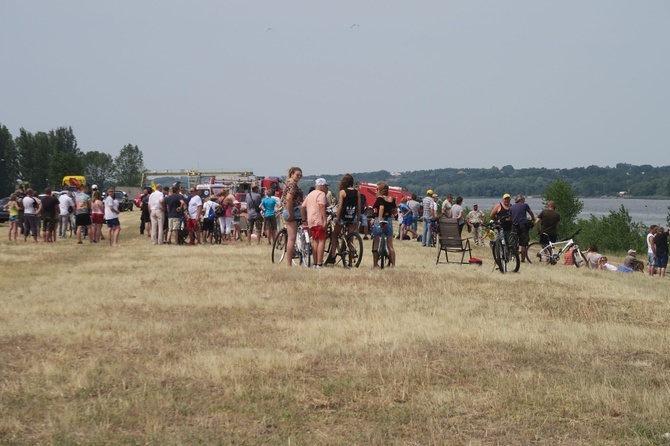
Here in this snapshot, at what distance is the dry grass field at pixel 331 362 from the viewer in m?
6.33

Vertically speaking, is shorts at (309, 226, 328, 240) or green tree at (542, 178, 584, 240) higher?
shorts at (309, 226, 328, 240)

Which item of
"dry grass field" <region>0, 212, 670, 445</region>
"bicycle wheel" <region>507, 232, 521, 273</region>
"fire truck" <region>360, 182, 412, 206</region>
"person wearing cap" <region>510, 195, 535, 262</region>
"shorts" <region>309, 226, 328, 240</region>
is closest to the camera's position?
"dry grass field" <region>0, 212, 670, 445</region>

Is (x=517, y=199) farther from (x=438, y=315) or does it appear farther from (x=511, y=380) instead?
(x=511, y=380)

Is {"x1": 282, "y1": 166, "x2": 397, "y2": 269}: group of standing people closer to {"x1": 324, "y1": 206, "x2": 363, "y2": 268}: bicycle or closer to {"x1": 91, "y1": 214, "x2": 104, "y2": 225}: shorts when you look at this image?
{"x1": 324, "y1": 206, "x2": 363, "y2": 268}: bicycle

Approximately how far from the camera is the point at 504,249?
1858 centimetres

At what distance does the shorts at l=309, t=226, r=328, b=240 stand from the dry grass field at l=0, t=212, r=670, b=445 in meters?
1.83

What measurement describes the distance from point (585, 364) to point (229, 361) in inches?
126

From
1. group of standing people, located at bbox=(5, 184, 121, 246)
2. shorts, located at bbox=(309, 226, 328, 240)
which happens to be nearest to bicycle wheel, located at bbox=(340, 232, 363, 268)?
shorts, located at bbox=(309, 226, 328, 240)

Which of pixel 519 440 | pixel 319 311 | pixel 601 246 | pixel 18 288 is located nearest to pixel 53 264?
pixel 18 288

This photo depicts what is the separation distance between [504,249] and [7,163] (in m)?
110

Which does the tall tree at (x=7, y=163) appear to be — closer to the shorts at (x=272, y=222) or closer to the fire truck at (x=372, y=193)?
the fire truck at (x=372, y=193)

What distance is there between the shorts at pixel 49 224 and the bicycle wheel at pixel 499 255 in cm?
1490

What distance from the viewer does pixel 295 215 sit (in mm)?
18344

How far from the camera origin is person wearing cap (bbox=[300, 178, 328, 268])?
17031 mm
